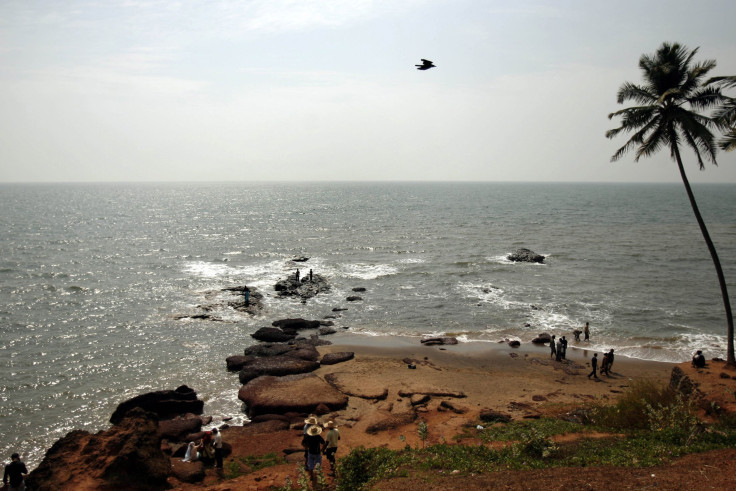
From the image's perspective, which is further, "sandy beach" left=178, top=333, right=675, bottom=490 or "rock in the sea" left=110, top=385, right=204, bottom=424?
"rock in the sea" left=110, top=385, right=204, bottom=424

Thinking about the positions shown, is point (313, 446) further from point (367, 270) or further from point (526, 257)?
point (526, 257)

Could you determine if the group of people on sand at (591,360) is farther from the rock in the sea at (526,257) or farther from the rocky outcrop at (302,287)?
the rock in the sea at (526,257)

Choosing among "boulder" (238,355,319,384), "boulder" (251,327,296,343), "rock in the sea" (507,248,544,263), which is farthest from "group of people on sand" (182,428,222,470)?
"rock in the sea" (507,248,544,263)

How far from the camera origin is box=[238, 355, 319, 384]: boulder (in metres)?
26.1

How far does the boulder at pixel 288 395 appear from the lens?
2195 cm

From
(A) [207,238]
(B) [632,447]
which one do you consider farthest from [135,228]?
(B) [632,447]

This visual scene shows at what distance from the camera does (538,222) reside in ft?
353

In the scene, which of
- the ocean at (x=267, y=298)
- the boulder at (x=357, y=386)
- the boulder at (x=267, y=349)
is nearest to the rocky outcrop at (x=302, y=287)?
the ocean at (x=267, y=298)

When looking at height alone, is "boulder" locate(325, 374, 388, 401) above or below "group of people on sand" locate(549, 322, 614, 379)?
below

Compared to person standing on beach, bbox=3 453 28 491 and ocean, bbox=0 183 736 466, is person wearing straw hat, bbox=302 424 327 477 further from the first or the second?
ocean, bbox=0 183 736 466

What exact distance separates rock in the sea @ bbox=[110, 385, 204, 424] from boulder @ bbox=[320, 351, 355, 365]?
807 centimetres

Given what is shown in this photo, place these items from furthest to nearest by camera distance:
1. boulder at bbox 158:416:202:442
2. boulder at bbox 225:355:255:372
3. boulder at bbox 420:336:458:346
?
boulder at bbox 420:336:458:346 → boulder at bbox 225:355:255:372 → boulder at bbox 158:416:202:442

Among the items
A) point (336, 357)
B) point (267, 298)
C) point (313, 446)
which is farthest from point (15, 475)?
point (267, 298)

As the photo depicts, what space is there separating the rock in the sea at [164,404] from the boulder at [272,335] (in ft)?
32.9
